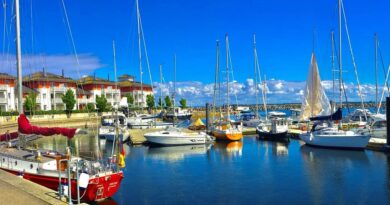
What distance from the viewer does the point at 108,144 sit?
169 ft

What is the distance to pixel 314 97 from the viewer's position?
58.0 meters

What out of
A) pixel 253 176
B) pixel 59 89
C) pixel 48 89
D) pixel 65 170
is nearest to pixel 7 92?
pixel 48 89

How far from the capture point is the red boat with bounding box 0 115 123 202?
19328 mm

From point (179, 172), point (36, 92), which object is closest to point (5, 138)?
point (179, 172)

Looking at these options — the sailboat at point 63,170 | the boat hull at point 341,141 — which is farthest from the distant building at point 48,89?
the sailboat at point 63,170

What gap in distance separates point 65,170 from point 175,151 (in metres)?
24.8

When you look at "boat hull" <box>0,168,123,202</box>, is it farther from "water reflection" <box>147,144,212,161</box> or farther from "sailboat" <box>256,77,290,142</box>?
"sailboat" <box>256,77,290,142</box>

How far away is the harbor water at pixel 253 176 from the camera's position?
2278cm

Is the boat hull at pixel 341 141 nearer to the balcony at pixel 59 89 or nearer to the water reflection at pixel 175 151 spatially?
the water reflection at pixel 175 151

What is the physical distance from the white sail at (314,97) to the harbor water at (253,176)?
508 inches

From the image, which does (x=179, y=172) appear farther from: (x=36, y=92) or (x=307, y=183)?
(x=36, y=92)

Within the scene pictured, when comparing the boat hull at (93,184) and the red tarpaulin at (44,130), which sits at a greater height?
the red tarpaulin at (44,130)

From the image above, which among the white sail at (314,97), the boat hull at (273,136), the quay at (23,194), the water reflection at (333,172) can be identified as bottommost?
the water reflection at (333,172)

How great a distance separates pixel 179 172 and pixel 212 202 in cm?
961
